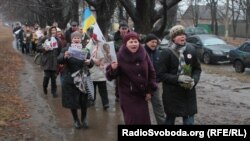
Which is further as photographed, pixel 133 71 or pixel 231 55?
pixel 231 55

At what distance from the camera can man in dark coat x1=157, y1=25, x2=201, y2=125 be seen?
637 cm

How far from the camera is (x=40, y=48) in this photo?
11.9 m

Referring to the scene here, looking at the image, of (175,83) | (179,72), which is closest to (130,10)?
(179,72)

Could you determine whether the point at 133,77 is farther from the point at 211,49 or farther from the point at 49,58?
the point at 211,49

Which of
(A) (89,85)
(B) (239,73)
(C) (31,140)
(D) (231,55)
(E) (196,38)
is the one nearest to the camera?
(C) (31,140)

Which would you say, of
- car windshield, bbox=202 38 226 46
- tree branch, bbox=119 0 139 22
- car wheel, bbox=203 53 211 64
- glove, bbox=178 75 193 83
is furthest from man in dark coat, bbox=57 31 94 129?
car windshield, bbox=202 38 226 46

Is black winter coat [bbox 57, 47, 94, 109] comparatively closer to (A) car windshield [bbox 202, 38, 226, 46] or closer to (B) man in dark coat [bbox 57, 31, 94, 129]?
(B) man in dark coat [bbox 57, 31, 94, 129]

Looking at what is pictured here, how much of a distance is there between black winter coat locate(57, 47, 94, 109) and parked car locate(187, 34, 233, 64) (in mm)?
14924

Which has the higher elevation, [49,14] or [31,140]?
[49,14]

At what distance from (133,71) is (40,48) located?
5999 mm

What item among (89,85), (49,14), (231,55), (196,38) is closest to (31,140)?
(89,85)

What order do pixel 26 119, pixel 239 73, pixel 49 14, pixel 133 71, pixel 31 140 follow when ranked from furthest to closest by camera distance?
1. pixel 49 14
2. pixel 239 73
3. pixel 26 119
4. pixel 31 140
5. pixel 133 71

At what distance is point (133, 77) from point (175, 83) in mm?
552

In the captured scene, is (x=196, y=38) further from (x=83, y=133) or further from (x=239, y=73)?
(x=83, y=133)
